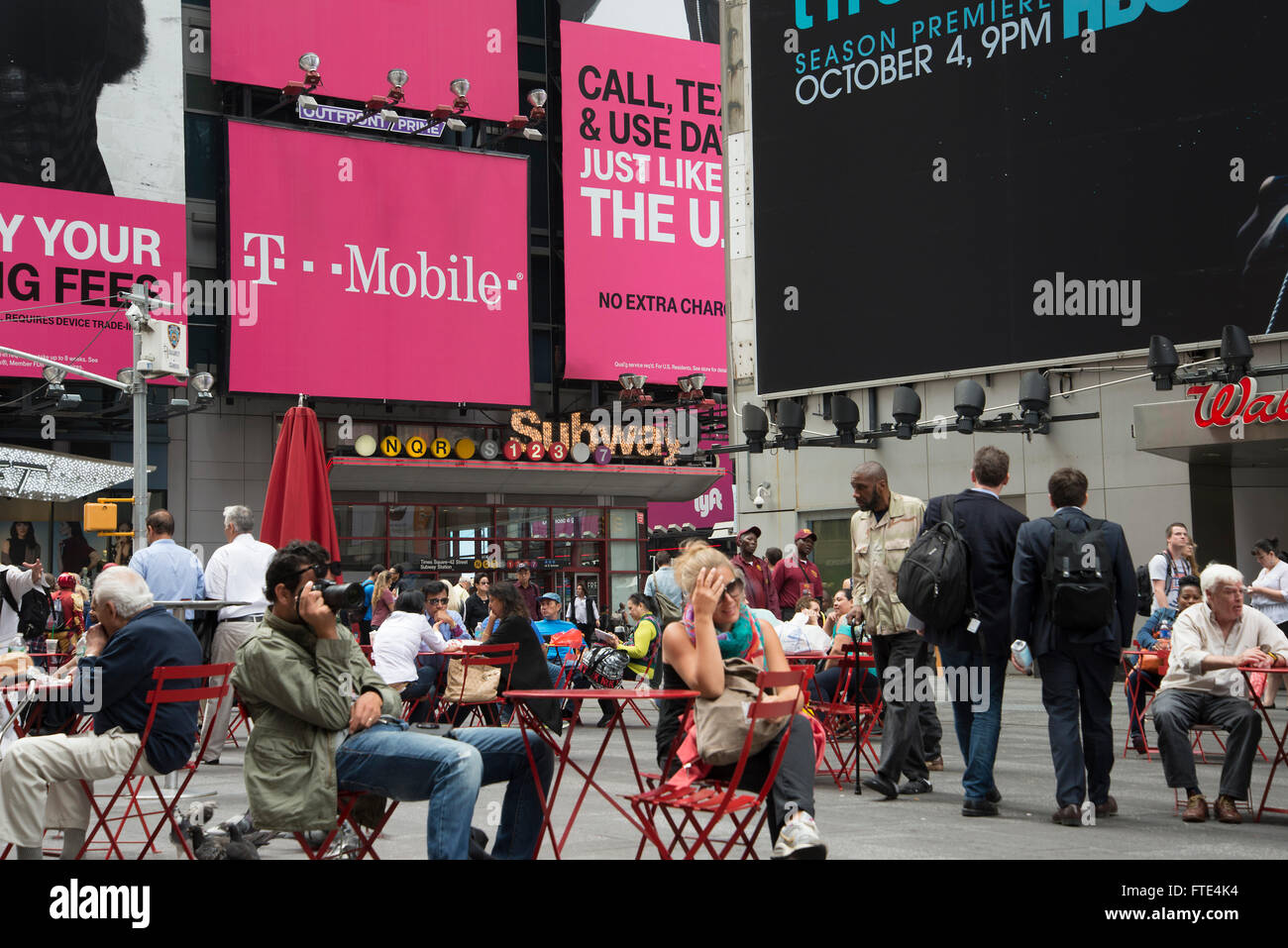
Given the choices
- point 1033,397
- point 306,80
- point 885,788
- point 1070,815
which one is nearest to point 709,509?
point 306,80

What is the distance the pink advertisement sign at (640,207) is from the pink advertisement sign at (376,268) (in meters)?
2.13

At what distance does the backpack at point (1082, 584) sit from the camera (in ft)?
26.2

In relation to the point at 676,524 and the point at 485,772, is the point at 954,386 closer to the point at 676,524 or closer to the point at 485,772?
the point at 485,772

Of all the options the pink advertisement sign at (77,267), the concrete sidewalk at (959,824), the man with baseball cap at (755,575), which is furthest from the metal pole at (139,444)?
the concrete sidewalk at (959,824)

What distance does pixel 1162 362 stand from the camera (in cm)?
1895

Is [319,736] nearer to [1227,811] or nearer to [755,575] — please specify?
[1227,811]

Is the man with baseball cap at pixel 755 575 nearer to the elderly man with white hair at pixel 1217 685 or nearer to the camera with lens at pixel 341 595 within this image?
the elderly man with white hair at pixel 1217 685

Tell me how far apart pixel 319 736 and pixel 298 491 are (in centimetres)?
748

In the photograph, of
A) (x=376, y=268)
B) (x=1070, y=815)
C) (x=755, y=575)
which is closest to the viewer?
(x=1070, y=815)

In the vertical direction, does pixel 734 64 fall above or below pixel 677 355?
above
